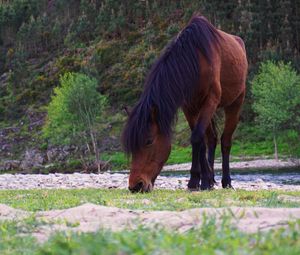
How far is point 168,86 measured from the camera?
12.2 meters

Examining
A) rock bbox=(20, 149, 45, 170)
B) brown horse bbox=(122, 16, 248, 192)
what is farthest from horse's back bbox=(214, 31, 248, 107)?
rock bbox=(20, 149, 45, 170)

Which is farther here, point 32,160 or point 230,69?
point 32,160

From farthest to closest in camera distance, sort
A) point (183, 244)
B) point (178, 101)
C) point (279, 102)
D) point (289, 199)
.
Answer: point (279, 102), point (178, 101), point (289, 199), point (183, 244)

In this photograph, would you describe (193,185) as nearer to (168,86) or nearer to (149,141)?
(149,141)

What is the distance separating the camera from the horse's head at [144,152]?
39.3 ft

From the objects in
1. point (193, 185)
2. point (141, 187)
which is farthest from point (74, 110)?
point (141, 187)

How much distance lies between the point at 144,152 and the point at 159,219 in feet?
20.2

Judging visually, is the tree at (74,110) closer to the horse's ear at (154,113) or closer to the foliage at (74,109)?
the foliage at (74,109)

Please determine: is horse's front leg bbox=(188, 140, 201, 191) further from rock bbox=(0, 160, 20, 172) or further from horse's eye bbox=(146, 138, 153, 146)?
rock bbox=(0, 160, 20, 172)

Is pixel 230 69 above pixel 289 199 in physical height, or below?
above

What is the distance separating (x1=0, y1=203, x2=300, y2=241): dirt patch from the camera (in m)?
5.31

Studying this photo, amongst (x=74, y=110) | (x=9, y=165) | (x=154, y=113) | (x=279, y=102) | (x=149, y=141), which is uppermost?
(x=154, y=113)

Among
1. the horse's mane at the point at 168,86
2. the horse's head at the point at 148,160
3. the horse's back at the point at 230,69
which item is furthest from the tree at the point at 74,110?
the horse's head at the point at 148,160

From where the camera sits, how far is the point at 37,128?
326ft
